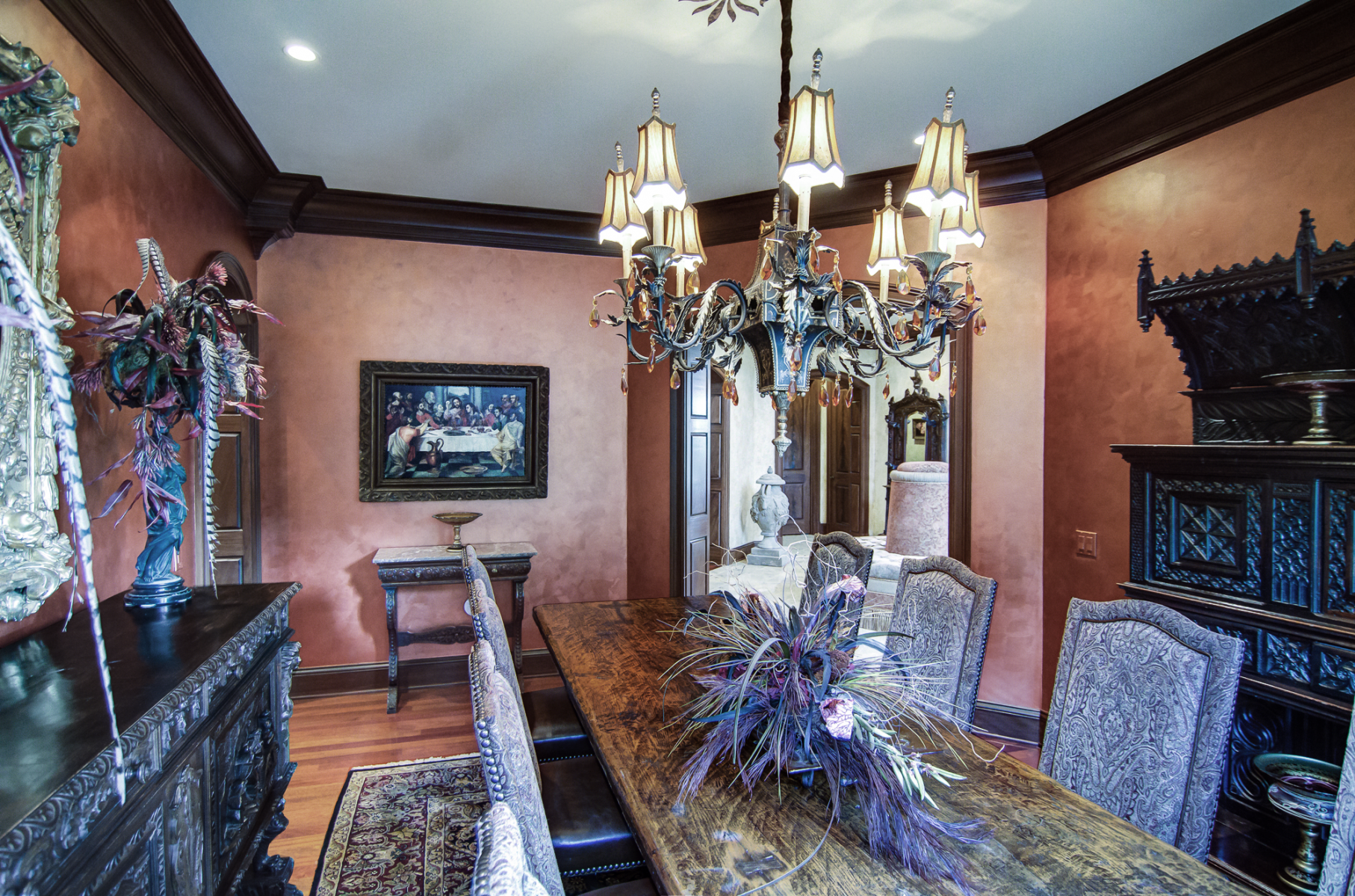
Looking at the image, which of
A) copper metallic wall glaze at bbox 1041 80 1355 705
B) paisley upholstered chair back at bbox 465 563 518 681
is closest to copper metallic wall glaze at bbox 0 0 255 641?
paisley upholstered chair back at bbox 465 563 518 681

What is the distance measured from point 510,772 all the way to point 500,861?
15.2 inches

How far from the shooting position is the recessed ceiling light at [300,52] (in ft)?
8.40

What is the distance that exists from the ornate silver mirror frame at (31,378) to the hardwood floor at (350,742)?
1447 millimetres

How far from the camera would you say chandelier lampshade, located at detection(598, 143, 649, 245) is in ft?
6.80

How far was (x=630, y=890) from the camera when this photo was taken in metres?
1.51

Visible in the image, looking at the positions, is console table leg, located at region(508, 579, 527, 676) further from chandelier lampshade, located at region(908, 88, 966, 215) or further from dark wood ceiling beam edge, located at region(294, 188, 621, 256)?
chandelier lampshade, located at region(908, 88, 966, 215)

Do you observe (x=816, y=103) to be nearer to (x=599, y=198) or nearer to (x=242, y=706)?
(x=242, y=706)

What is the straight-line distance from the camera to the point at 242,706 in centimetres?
193

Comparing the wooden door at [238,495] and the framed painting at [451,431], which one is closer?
the wooden door at [238,495]

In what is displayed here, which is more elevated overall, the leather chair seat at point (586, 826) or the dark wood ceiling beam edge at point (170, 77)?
the dark wood ceiling beam edge at point (170, 77)

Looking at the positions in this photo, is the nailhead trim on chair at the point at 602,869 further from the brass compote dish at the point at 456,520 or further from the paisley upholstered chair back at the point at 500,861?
the brass compote dish at the point at 456,520

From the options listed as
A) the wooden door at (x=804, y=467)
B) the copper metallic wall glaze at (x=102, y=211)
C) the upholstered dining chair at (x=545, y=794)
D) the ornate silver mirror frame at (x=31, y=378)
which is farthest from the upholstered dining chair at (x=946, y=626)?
the wooden door at (x=804, y=467)

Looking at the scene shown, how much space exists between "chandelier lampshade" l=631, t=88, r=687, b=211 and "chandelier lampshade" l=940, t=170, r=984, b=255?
0.77 meters

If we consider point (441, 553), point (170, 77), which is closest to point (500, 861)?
point (170, 77)
